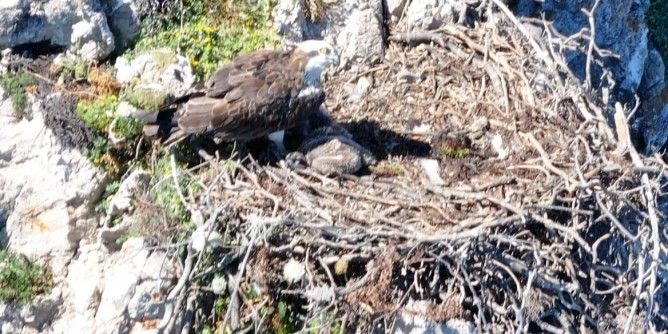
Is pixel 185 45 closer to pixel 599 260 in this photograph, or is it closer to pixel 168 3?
pixel 168 3

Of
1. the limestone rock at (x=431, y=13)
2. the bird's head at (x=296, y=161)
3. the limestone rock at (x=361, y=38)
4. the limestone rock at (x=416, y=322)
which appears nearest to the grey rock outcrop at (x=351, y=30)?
the limestone rock at (x=361, y=38)

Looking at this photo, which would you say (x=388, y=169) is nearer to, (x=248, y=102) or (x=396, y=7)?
(x=248, y=102)

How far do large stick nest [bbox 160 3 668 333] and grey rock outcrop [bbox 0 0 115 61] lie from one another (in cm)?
144

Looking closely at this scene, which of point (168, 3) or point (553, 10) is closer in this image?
point (168, 3)

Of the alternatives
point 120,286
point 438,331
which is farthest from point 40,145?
point 438,331

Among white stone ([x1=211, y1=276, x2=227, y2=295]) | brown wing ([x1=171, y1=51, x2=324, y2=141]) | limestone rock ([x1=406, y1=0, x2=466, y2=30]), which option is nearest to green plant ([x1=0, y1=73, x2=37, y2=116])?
brown wing ([x1=171, y1=51, x2=324, y2=141])

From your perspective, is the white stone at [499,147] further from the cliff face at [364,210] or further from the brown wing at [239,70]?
the brown wing at [239,70]

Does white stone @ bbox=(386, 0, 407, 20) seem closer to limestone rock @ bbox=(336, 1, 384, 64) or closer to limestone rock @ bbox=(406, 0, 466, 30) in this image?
limestone rock @ bbox=(406, 0, 466, 30)

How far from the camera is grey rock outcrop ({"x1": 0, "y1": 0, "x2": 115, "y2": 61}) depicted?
23.1 ft

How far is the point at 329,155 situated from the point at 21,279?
2212 mm

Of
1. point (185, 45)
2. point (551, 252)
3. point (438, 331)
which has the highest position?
point (185, 45)

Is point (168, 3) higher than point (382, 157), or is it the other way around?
point (168, 3)

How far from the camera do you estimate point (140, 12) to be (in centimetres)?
743

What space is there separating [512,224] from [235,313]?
1.91 metres
